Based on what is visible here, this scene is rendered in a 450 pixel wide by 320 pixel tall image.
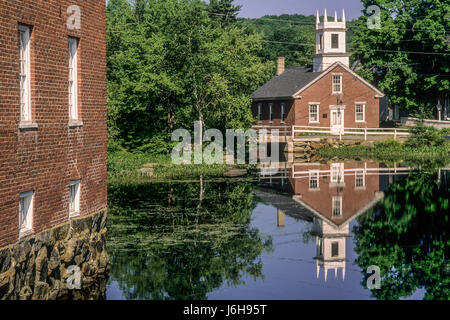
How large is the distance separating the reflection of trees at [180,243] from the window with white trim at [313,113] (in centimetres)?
3419

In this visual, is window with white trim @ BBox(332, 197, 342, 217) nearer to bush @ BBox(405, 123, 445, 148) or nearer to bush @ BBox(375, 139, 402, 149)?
bush @ BBox(375, 139, 402, 149)

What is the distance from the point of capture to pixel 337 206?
2712 centimetres

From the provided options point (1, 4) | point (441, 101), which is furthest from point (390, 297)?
point (441, 101)

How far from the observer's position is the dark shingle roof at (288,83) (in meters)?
64.7

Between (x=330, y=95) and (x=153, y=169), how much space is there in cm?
2864

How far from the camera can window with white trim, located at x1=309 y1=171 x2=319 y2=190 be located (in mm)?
33400

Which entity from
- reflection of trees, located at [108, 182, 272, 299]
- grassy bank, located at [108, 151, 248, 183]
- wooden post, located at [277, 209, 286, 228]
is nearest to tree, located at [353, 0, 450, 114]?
grassy bank, located at [108, 151, 248, 183]

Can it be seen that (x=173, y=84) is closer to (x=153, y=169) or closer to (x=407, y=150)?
(x=153, y=169)

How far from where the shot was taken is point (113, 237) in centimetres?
2019

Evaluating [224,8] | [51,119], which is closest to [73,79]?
[51,119]

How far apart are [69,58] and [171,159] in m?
27.7

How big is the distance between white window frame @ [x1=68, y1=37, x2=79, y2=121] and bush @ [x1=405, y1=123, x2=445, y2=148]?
139ft
